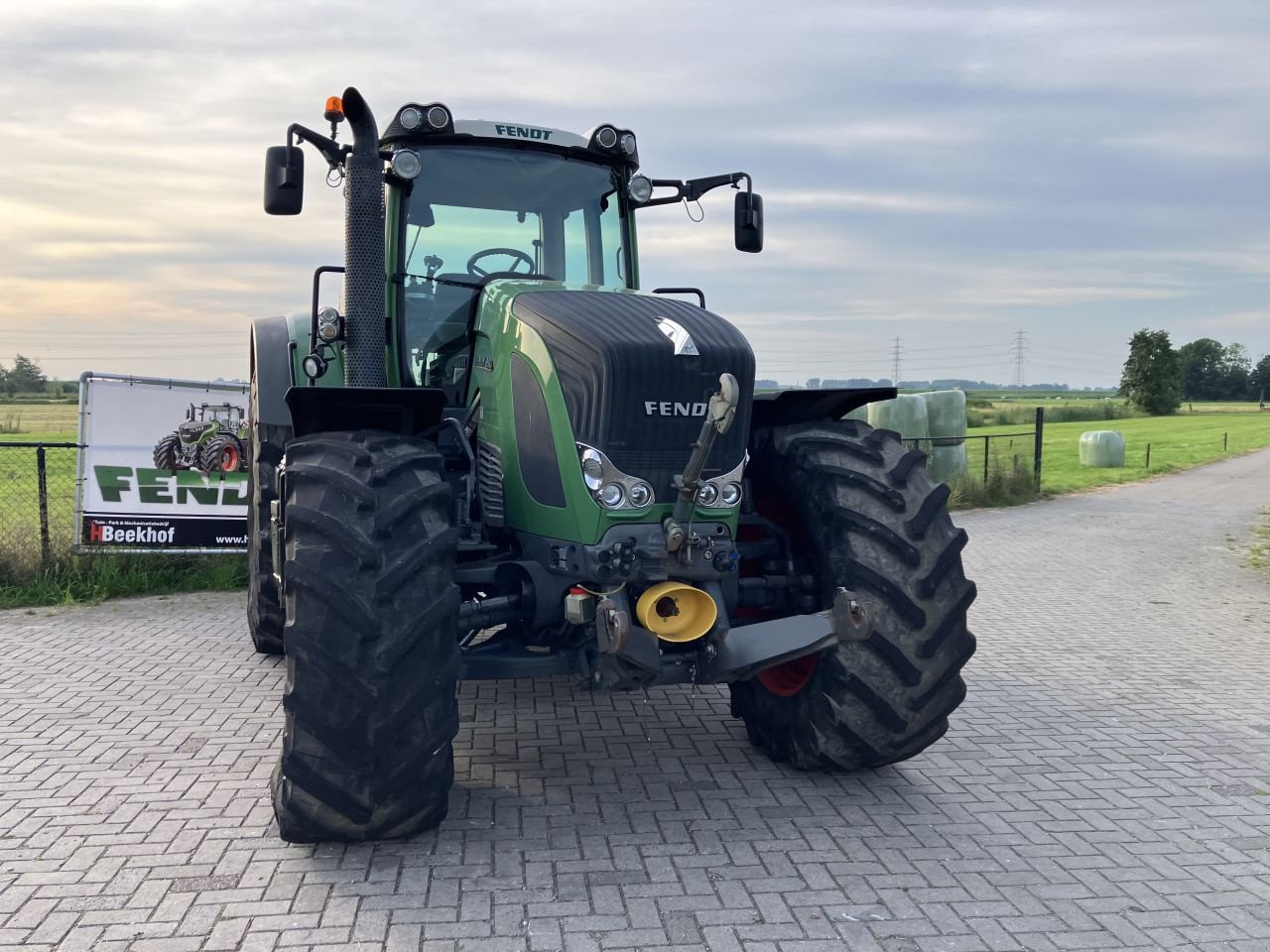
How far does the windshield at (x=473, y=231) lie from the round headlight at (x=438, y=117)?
0.30m

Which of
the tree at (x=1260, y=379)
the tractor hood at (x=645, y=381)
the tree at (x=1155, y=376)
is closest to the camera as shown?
the tractor hood at (x=645, y=381)

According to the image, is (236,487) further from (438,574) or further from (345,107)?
(438,574)

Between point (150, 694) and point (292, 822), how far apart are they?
2.79 metres

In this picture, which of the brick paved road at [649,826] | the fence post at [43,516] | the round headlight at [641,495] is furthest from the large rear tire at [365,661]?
the fence post at [43,516]

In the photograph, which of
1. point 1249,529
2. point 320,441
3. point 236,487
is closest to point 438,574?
point 320,441

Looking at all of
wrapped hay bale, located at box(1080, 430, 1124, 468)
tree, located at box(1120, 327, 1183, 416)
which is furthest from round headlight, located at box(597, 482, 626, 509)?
tree, located at box(1120, 327, 1183, 416)

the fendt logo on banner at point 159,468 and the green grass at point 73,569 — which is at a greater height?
the fendt logo on banner at point 159,468

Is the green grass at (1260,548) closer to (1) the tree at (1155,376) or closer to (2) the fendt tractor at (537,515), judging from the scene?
(2) the fendt tractor at (537,515)

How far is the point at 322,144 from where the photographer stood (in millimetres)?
5137

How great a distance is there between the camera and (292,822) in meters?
3.86

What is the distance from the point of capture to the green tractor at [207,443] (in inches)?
368

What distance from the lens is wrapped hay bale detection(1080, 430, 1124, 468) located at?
27031mm

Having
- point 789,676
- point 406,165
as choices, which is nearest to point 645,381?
point 789,676

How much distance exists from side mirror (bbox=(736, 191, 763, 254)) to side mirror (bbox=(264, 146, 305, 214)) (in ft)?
7.95
